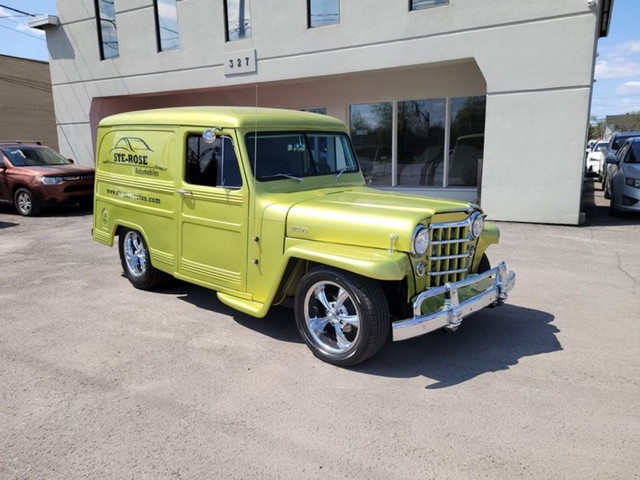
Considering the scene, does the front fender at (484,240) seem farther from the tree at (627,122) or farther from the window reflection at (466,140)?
the tree at (627,122)

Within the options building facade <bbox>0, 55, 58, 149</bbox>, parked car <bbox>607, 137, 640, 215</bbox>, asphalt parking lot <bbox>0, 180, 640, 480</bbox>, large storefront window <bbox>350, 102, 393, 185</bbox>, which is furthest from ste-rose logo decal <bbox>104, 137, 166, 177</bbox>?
building facade <bbox>0, 55, 58, 149</bbox>

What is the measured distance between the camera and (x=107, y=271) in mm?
6859

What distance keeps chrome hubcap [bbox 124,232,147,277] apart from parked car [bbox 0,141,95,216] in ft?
21.9

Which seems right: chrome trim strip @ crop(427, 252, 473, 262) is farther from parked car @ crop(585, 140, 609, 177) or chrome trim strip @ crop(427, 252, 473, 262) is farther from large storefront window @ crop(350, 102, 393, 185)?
parked car @ crop(585, 140, 609, 177)

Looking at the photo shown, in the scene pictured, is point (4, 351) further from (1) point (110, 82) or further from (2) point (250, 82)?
(1) point (110, 82)

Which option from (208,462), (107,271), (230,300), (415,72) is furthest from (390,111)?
(208,462)

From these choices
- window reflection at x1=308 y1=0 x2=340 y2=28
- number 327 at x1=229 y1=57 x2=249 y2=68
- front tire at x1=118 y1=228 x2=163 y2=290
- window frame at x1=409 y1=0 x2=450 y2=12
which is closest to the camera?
front tire at x1=118 y1=228 x2=163 y2=290

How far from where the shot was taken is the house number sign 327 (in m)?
12.4

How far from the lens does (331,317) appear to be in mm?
3912

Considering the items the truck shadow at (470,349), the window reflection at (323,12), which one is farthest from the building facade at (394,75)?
the truck shadow at (470,349)

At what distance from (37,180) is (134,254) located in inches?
280

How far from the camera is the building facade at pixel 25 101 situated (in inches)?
1063

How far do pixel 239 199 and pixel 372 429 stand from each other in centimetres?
232

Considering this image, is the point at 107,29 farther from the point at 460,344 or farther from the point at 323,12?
the point at 460,344
